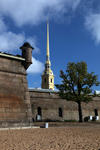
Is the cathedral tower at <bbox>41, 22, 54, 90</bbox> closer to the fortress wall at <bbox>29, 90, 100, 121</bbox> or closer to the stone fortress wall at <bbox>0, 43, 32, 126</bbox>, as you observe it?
the fortress wall at <bbox>29, 90, 100, 121</bbox>

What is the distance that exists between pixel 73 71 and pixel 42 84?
265 ft

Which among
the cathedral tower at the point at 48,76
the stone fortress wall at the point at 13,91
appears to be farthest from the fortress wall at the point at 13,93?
the cathedral tower at the point at 48,76

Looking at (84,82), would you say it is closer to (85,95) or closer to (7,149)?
(85,95)

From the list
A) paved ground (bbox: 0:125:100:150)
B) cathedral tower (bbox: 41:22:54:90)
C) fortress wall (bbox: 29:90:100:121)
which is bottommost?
paved ground (bbox: 0:125:100:150)

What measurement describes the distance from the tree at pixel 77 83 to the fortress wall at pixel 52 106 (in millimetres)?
4743

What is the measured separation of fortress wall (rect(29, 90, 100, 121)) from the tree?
4743 mm

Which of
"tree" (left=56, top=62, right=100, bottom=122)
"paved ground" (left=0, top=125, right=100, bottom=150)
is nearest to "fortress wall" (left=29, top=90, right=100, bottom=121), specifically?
"tree" (left=56, top=62, right=100, bottom=122)

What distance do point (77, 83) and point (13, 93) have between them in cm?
1179

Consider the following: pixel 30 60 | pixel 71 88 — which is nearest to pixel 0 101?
pixel 30 60

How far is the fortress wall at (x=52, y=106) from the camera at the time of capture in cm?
2986

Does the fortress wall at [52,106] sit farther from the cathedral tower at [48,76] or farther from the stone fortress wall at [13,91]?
the cathedral tower at [48,76]

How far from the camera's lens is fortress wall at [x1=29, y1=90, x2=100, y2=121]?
29.9 m

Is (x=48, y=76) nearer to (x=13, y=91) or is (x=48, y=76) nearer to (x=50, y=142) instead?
(x=13, y=91)

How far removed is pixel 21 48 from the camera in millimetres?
20656
